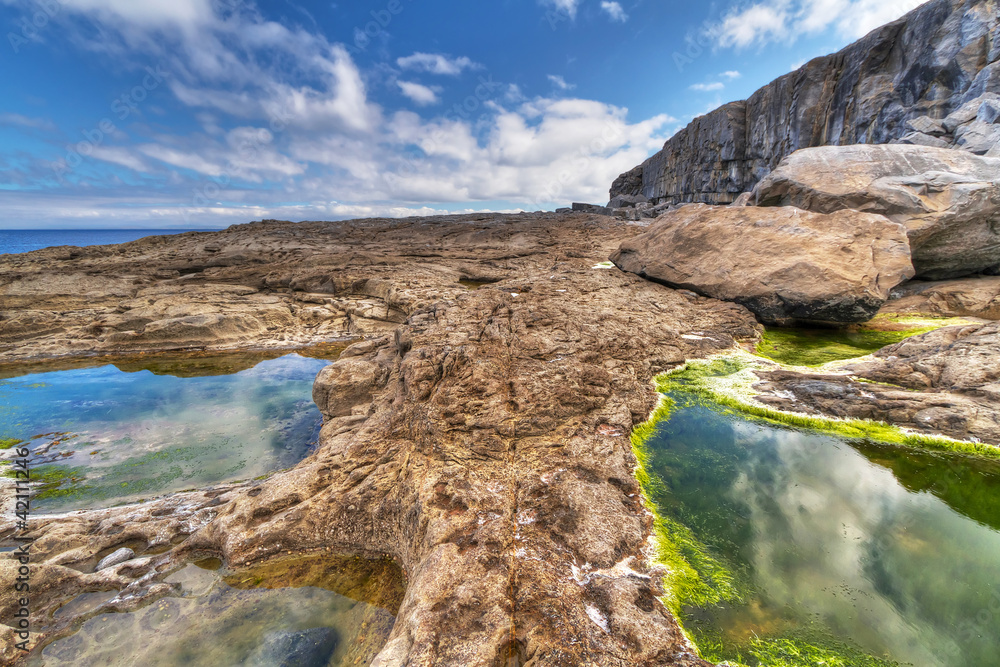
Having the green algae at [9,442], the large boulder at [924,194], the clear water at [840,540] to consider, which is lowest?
the green algae at [9,442]

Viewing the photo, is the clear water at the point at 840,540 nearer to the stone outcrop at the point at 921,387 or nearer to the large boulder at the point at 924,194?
the stone outcrop at the point at 921,387

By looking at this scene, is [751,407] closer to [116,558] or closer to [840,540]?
[840,540]

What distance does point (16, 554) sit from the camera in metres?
4.06

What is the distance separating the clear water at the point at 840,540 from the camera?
10.1 feet

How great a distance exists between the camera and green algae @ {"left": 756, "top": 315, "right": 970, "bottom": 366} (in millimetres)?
8117

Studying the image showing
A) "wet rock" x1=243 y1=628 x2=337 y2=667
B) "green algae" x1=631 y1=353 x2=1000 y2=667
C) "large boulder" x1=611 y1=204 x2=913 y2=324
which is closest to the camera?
"green algae" x1=631 y1=353 x2=1000 y2=667

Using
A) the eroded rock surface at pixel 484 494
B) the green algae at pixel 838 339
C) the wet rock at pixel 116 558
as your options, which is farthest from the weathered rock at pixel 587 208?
the wet rock at pixel 116 558

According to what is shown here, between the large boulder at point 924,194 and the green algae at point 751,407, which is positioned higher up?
the large boulder at point 924,194

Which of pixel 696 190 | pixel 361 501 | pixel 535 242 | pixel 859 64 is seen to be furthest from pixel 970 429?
pixel 696 190

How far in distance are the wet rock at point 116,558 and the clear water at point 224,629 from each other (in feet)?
1.20

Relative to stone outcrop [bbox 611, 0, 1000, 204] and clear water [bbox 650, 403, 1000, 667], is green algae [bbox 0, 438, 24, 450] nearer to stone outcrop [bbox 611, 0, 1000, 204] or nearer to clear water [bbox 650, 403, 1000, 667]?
clear water [bbox 650, 403, 1000, 667]

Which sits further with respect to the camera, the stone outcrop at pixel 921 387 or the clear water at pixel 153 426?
the clear water at pixel 153 426

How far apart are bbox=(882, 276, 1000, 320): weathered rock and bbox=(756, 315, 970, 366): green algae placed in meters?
0.76

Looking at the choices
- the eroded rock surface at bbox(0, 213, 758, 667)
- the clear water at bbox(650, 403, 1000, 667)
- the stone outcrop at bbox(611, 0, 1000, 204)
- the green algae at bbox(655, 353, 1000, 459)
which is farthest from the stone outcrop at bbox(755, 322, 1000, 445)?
the stone outcrop at bbox(611, 0, 1000, 204)
